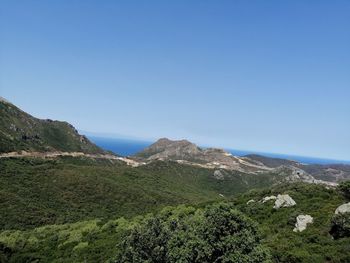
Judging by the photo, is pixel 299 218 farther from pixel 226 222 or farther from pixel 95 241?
pixel 95 241

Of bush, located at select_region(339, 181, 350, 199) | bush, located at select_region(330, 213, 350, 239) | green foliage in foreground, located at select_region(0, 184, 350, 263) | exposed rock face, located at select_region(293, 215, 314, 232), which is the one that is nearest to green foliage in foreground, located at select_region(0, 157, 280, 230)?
green foliage in foreground, located at select_region(0, 184, 350, 263)

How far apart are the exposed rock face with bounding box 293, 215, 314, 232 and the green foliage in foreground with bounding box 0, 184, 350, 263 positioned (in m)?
0.44

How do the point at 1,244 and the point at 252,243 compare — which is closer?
the point at 252,243

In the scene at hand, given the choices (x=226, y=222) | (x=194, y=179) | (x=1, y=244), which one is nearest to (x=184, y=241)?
(x=226, y=222)

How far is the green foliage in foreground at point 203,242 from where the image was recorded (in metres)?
26.5

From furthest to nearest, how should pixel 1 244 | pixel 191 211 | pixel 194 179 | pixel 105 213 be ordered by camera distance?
pixel 194 179 < pixel 105 213 < pixel 1 244 < pixel 191 211

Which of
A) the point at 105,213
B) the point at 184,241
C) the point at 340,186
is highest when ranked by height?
the point at 340,186

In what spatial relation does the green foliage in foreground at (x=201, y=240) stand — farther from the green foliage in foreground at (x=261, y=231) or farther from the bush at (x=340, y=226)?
the bush at (x=340, y=226)

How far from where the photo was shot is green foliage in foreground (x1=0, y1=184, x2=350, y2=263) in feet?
101

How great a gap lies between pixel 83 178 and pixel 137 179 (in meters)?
37.5

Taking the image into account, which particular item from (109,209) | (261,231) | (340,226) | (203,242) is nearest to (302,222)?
(261,231)

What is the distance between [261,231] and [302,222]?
455 centimetres

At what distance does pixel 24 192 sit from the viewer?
3910 inches

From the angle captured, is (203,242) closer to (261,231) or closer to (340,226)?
(261,231)
